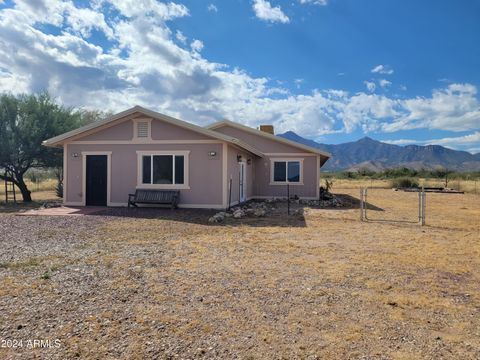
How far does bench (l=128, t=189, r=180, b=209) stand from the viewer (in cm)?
1296

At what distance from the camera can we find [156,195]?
42.9 feet

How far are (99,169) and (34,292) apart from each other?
A: 10.1m

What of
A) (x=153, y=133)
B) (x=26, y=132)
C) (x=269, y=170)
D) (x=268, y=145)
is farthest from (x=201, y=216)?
(x=26, y=132)

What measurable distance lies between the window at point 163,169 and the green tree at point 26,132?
23.6ft

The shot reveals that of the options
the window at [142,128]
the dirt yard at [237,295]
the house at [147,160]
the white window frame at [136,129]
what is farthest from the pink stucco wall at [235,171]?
the dirt yard at [237,295]

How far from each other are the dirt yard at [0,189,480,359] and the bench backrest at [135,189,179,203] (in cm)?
447

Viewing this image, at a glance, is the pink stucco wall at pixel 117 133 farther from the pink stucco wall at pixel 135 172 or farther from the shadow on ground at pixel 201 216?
the shadow on ground at pixel 201 216

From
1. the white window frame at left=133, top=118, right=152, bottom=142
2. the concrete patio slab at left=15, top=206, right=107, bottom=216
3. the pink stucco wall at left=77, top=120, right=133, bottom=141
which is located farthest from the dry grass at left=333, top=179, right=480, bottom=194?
the concrete patio slab at left=15, top=206, right=107, bottom=216

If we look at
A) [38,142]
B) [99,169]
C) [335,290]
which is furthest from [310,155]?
[335,290]

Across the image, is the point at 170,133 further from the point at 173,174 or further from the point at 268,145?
the point at 268,145

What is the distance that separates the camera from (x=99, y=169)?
13.9 metres

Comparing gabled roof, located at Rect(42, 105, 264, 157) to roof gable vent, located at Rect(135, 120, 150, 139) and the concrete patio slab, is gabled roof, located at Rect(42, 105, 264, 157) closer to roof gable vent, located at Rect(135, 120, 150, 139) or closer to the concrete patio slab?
roof gable vent, located at Rect(135, 120, 150, 139)

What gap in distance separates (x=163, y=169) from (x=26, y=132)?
7970 millimetres

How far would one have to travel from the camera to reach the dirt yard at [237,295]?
314 centimetres
